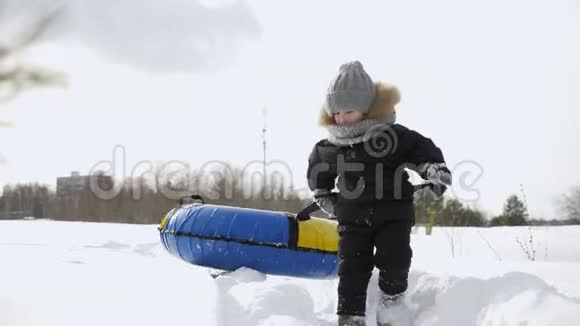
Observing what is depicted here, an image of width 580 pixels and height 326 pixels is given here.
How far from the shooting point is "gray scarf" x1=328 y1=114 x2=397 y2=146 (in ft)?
9.68

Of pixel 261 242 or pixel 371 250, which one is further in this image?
pixel 261 242

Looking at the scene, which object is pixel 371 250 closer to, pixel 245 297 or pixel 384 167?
pixel 384 167

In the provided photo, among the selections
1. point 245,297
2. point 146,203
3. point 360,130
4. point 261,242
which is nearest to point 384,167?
point 360,130

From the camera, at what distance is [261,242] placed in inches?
162

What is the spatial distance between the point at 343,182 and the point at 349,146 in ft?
0.68

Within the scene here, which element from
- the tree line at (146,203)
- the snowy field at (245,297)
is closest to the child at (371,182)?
the snowy field at (245,297)

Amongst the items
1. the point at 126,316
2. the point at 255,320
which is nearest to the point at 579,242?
the point at 255,320

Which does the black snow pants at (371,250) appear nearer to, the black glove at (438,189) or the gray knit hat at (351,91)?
the black glove at (438,189)

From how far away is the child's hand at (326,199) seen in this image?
3147 mm

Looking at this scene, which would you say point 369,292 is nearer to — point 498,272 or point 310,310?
point 310,310

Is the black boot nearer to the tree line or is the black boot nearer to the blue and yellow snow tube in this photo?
the blue and yellow snow tube

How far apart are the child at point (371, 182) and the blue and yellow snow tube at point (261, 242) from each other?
1.11 meters

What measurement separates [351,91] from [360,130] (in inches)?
8.8

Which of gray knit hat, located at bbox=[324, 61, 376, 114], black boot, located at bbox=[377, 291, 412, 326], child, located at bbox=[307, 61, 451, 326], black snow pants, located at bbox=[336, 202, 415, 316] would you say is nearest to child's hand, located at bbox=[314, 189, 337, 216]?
child, located at bbox=[307, 61, 451, 326]
